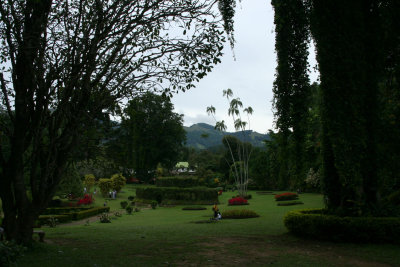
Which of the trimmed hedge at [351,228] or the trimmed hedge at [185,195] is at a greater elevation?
the trimmed hedge at [351,228]

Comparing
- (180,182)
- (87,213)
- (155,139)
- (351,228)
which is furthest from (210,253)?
(155,139)

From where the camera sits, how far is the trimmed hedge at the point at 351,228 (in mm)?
9070

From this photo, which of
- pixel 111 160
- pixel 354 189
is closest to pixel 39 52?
pixel 111 160

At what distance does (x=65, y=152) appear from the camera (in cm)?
873

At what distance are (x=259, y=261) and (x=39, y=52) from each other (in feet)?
23.9

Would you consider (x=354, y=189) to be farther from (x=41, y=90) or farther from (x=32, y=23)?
(x=32, y=23)

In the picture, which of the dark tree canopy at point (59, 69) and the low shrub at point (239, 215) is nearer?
the dark tree canopy at point (59, 69)

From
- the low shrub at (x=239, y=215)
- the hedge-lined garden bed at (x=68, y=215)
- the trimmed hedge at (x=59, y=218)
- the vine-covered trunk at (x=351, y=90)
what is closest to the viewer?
the vine-covered trunk at (x=351, y=90)

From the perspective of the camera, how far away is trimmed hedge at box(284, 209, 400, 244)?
9070mm

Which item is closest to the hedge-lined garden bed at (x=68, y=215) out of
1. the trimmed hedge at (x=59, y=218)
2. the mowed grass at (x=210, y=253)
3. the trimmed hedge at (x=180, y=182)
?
the trimmed hedge at (x=59, y=218)

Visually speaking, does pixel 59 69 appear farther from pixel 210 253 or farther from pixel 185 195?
pixel 185 195

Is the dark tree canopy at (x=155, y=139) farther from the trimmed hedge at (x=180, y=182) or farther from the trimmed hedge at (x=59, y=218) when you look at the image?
the trimmed hedge at (x=59, y=218)

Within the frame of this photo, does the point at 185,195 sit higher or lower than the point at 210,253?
lower

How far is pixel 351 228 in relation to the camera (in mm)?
9344
